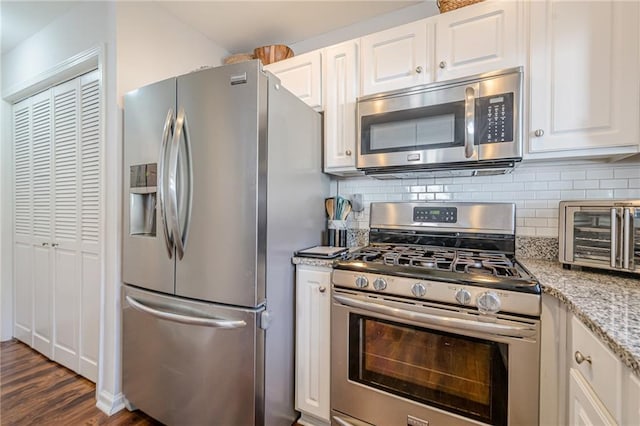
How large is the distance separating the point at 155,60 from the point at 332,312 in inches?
77.4

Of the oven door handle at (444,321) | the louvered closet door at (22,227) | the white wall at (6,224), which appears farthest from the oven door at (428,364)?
the white wall at (6,224)

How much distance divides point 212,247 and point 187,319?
380 millimetres

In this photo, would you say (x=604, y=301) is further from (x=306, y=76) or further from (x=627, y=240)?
(x=306, y=76)

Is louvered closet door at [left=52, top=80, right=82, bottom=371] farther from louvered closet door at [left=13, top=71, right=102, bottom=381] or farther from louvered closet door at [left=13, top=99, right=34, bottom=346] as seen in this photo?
louvered closet door at [left=13, top=99, right=34, bottom=346]

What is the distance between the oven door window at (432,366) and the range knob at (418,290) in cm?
16

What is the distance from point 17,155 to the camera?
2471 millimetres

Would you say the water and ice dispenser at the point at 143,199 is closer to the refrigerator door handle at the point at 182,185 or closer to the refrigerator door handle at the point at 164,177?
the refrigerator door handle at the point at 164,177

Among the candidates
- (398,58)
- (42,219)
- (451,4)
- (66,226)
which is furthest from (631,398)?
(42,219)

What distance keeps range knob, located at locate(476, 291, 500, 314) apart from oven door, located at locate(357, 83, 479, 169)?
67 cm

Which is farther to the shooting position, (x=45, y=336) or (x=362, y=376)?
(x=45, y=336)

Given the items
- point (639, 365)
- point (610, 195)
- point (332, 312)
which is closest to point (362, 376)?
point (332, 312)

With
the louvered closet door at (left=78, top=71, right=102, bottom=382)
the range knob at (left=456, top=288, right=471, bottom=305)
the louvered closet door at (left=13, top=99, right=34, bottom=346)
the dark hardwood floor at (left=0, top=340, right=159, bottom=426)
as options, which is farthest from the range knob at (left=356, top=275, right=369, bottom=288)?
the louvered closet door at (left=13, top=99, right=34, bottom=346)

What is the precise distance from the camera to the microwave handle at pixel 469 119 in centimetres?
136

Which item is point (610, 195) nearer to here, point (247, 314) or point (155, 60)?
point (247, 314)
